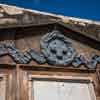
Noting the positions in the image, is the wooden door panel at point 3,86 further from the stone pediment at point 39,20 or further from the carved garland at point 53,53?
the stone pediment at point 39,20

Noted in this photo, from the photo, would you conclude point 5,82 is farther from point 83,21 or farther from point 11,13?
point 83,21

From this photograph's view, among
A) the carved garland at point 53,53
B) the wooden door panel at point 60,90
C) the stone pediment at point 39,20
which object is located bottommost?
the wooden door panel at point 60,90

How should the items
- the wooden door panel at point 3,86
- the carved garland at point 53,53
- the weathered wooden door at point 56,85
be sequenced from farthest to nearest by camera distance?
the carved garland at point 53,53 < the weathered wooden door at point 56,85 < the wooden door panel at point 3,86

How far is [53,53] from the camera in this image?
166 inches

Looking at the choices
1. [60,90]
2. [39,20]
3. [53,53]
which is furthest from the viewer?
[39,20]

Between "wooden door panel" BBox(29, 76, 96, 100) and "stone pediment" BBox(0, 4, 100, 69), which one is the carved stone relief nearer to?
"stone pediment" BBox(0, 4, 100, 69)

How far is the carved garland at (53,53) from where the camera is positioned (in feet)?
13.0

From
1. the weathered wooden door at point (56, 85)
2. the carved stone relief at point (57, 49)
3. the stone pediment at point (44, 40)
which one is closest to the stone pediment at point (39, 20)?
the stone pediment at point (44, 40)

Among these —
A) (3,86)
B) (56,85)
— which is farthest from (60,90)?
(3,86)

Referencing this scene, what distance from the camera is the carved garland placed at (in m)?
3.96

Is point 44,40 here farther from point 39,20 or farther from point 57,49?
point 39,20

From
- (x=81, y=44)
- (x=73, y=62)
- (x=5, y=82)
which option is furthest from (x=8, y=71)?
(x=81, y=44)

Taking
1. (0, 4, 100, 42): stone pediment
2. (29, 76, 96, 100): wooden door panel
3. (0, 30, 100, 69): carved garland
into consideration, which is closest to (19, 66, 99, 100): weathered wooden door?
(29, 76, 96, 100): wooden door panel

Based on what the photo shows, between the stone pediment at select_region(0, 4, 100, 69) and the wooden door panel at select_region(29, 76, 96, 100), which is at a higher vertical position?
the stone pediment at select_region(0, 4, 100, 69)
